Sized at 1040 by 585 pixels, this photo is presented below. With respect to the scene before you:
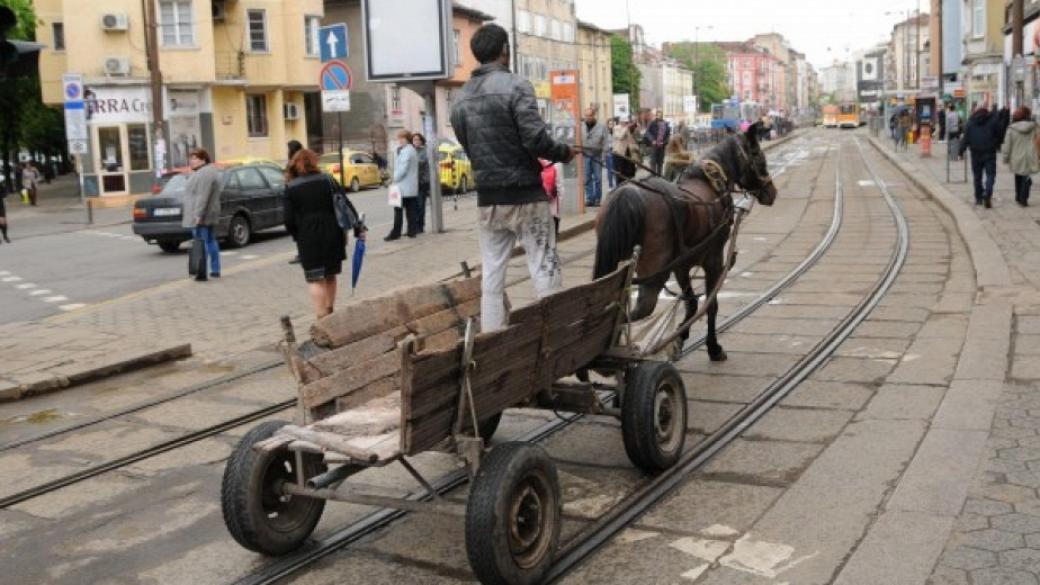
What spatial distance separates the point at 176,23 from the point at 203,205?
1152 inches

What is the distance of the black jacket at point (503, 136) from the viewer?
5.86m

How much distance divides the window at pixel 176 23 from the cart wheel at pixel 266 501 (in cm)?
3958

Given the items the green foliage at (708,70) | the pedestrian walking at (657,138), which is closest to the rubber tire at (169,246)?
the pedestrian walking at (657,138)

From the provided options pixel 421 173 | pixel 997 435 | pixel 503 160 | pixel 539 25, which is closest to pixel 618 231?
pixel 503 160

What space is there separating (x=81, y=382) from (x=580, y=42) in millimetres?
80944

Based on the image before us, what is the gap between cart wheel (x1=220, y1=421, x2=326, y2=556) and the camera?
15.7ft

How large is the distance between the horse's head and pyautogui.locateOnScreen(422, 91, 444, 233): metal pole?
964 centimetres

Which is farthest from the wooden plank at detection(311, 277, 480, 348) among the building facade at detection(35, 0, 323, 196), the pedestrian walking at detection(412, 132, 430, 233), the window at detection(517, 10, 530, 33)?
the window at detection(517, 10, 530, 33)

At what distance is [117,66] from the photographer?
1551 inches

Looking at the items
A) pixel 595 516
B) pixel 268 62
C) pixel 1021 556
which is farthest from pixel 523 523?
pixel 268 62

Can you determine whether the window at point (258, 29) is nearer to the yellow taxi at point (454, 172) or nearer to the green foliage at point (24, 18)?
the green foliage at point (24, 18)

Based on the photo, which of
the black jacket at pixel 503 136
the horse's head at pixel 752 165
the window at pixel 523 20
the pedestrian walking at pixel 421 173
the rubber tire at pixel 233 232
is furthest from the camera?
the window at pixel 523 20

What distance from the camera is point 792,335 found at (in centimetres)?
964

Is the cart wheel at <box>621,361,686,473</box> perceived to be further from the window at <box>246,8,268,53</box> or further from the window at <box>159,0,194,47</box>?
the window at <box>246,8,268,53</box>
